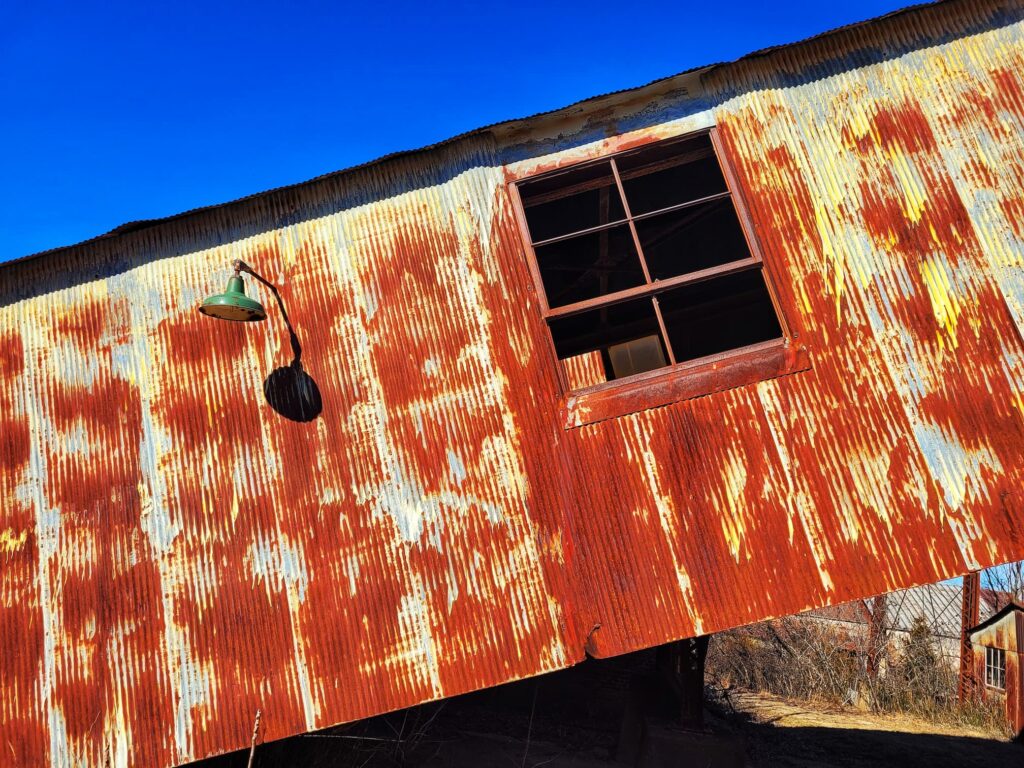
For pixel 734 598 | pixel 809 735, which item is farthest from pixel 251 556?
pixel 809 735

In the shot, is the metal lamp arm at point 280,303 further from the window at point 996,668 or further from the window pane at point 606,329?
the window at point 996,668

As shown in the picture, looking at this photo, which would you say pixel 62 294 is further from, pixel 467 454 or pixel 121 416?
pixel 467 454

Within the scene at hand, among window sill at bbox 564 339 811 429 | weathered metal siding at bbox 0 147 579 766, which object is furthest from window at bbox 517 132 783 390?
weathered metal siding at bbox 0 147 579 766

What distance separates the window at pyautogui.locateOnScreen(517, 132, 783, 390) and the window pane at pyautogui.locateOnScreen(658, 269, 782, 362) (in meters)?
0.02

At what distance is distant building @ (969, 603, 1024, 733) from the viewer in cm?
1274

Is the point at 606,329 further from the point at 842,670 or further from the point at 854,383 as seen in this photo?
the point at 842,670

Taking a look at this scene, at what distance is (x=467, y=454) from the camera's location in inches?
193

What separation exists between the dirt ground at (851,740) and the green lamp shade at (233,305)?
830 centimetres

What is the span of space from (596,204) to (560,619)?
4.40 metres

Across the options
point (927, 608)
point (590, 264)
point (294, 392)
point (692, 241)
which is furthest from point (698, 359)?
point (927, 608)

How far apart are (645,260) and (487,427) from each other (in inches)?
94.7

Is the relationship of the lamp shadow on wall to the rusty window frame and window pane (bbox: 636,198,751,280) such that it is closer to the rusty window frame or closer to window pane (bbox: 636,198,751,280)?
the rusty window frame

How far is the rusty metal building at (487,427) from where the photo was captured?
4.54 m

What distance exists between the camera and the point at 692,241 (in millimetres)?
8164
